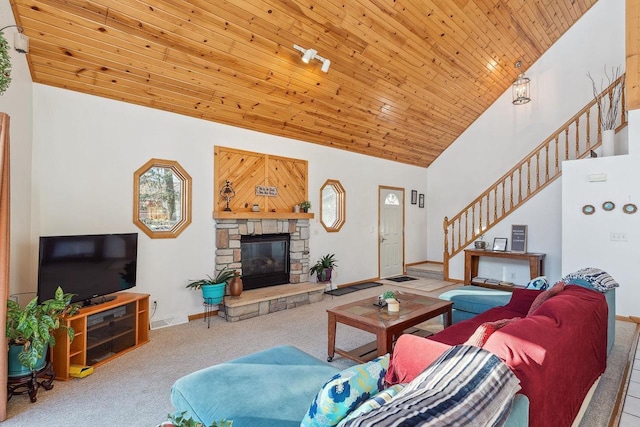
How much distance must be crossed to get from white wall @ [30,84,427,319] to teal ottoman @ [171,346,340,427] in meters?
2.62

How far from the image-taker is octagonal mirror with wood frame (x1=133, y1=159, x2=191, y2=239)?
162 inches

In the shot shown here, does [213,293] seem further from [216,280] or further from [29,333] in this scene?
[29,333]

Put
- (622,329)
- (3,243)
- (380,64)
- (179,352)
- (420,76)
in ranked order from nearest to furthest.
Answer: (3,243), (179,352), (622,329), (380,64), (420,76)

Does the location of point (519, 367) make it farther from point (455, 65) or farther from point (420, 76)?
point (455, 65)

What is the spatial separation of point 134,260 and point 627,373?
4785 millimetres

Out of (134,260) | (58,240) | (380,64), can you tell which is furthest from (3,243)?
(380,64)

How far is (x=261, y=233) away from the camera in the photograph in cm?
521

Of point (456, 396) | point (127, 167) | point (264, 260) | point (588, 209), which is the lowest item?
point (264, 260)

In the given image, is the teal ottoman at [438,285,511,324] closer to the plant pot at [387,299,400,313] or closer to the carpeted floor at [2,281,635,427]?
the carpeted floor at [2,281,635,427]

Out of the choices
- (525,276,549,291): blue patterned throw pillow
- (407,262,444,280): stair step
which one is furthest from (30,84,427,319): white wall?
(525,276,549,291): blue patterned throw pillow

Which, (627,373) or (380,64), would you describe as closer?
Result: (627,373)

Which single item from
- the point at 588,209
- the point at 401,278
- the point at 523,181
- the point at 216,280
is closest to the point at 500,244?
the point at 523,181

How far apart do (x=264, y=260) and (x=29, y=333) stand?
10.6 ft

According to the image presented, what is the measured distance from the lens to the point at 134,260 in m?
3.65
